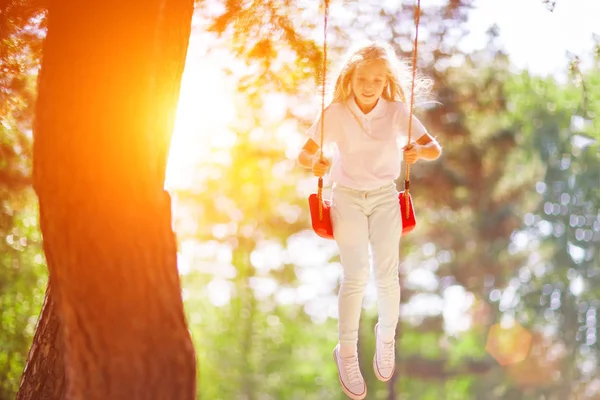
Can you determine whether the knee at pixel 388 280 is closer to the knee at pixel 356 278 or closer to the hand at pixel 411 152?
the knee at pixel 356 278

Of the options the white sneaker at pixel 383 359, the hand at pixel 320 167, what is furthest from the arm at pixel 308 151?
the white sneaker at pixel 383 359

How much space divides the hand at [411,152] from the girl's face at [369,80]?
354mm

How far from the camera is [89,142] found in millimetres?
3916

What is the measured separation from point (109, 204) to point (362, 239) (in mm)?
1657

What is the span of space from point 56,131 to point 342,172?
5.74 feet

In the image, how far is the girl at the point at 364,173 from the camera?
5062 mm

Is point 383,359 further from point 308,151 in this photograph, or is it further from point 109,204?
point 109,204

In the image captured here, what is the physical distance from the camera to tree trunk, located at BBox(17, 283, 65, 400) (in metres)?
5.32

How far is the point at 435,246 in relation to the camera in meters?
26.4

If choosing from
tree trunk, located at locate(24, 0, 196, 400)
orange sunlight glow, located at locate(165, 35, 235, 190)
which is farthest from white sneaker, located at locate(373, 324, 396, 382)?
orange sunlight glow, located at locate(165, 35, 235, 190)

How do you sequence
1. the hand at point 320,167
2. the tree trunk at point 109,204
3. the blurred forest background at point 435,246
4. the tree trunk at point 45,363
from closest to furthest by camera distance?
the tree trunk at point 109,204, the hand at point 320,167, the tree trunk at point 45,363, the blurred forest background at point 435,246

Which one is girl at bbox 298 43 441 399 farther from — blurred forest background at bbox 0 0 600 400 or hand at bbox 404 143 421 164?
blurred forest background at bbox 0 0 600 400

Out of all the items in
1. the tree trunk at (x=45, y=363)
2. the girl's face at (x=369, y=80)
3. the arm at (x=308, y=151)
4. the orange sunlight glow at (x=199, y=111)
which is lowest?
the tree trunk at (x=45, y=363)

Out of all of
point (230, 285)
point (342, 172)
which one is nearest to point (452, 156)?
point (230, 285)
